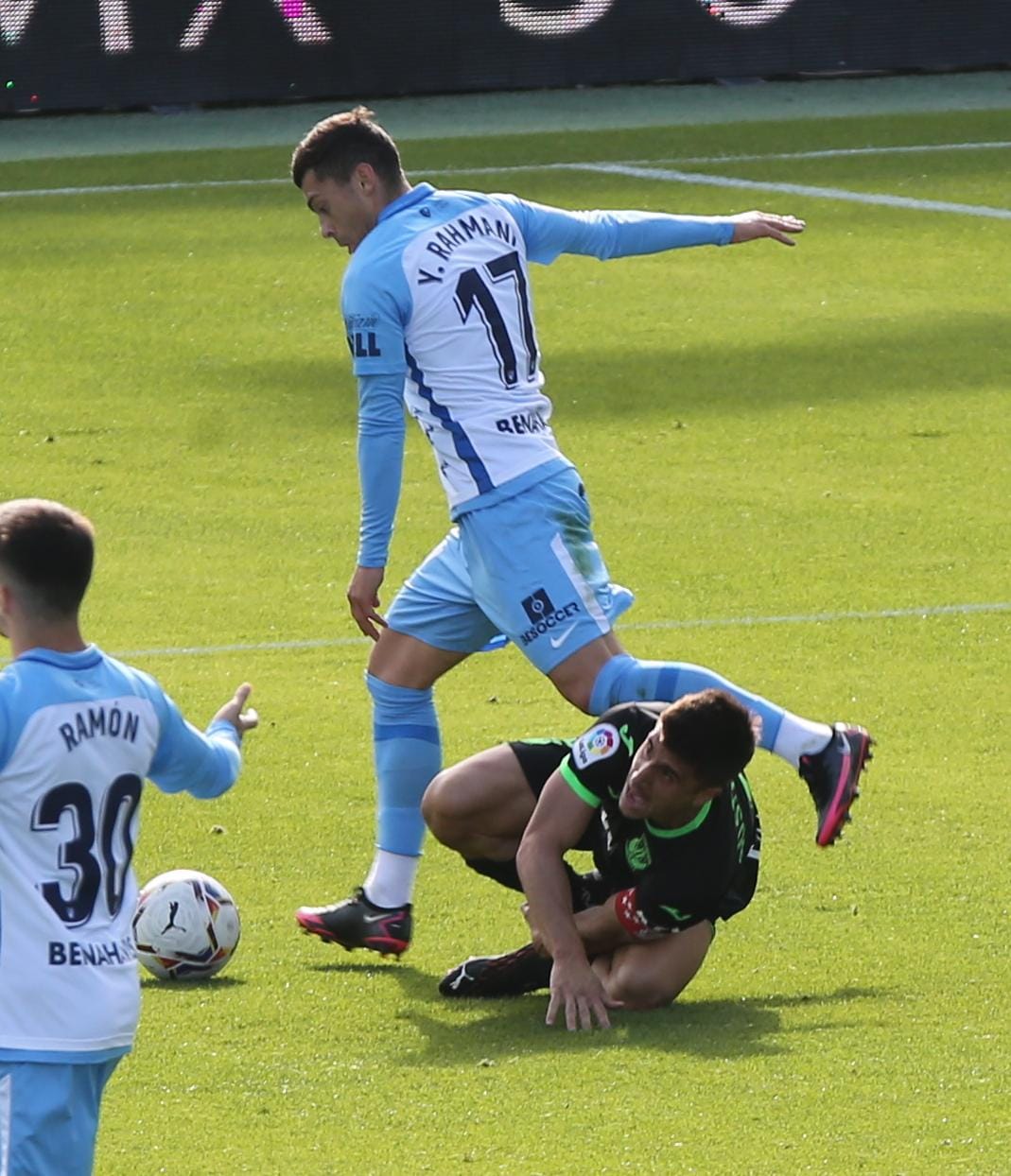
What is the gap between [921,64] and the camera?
20.5m

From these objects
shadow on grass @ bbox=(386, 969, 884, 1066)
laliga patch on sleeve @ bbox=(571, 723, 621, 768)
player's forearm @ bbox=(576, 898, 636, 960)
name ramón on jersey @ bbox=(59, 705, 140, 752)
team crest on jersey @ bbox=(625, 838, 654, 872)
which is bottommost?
shadow on grass @ bbox=(386, 969, 884, 1066)

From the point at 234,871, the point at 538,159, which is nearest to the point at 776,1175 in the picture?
the point at 234,871

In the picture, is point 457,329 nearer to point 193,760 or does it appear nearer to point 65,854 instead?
point 193,760

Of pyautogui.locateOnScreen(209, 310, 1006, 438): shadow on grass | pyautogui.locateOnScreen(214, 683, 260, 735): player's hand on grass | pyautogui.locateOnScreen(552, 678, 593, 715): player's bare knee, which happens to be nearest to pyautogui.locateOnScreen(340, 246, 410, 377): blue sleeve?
pyautogui.locateOnScreen(552, 678, 593, 715): player's bare knee

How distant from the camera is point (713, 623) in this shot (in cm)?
968

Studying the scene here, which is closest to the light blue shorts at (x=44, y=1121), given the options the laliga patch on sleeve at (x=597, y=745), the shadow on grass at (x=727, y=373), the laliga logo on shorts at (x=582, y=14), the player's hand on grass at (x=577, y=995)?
the player's hand on grass at (x=577, y=995)

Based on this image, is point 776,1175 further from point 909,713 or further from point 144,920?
point 909,713

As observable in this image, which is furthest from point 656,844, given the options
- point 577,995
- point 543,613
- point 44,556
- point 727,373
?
point 727,373

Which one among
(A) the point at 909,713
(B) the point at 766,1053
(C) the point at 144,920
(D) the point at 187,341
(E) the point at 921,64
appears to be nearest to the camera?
(B) the point at 766,1053

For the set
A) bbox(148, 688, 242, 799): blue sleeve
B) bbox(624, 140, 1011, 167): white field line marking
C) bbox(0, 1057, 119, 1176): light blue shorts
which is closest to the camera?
bbox(0, 1057, 119, 1176): light blue shorts

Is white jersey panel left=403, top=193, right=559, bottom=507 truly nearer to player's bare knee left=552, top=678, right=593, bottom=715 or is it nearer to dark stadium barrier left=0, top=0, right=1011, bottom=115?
player's bare knee left=552, top=678, right=593, bottom=715

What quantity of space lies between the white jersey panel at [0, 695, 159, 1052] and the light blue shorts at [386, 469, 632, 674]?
7.27 ft

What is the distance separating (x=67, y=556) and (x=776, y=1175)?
173 cm

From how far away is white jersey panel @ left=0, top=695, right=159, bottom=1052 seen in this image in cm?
366
